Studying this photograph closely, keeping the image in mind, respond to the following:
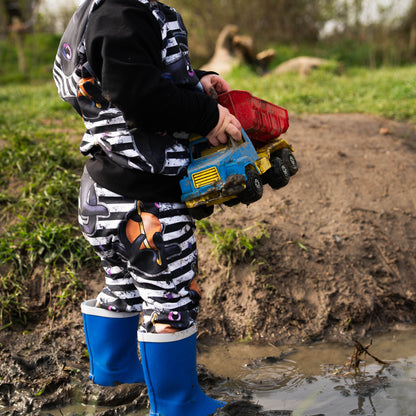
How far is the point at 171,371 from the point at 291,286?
123 centimetres

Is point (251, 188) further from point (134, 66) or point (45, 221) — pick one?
point (45, 221)

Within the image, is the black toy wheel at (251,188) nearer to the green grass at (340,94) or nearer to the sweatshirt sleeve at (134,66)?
the sweatshirt sleeve at (134,66)

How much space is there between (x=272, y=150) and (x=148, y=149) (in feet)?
1.68

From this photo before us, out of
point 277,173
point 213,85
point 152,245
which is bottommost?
point 152,245

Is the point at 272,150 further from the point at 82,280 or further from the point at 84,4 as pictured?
the point at 82,280

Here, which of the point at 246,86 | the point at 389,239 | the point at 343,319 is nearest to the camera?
the point at 343,319

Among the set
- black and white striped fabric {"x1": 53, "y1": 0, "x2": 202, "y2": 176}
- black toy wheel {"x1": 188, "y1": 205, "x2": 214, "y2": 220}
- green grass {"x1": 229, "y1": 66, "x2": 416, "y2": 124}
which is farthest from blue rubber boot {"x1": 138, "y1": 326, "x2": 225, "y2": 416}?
green grass {"x1": 229, "y1": 66, "x2": 416, "y2": 124}

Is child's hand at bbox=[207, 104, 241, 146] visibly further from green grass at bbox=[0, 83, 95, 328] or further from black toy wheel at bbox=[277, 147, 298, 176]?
green grass at bbox=[0, 83, 95, 328]

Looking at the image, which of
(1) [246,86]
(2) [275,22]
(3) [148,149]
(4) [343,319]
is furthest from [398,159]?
(2) [275,22]

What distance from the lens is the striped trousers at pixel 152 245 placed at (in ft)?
5.39

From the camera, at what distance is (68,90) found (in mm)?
1669

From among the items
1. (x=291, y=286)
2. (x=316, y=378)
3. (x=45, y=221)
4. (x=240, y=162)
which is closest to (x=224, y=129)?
(x=240, y=162)

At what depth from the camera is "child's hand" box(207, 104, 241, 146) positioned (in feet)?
5.31

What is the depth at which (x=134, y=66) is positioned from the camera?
1413mm
